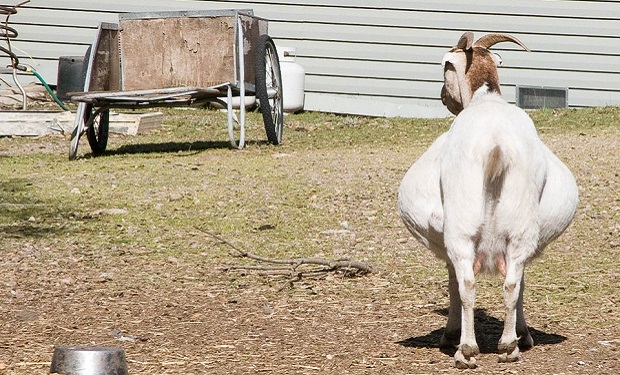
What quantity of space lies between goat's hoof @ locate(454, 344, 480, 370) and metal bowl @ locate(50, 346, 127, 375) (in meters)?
1.25

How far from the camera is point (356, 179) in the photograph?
8750mm

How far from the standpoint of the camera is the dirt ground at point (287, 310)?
4.35 meters

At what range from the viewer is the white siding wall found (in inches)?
573

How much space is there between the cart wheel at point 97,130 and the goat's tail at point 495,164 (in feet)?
22.7

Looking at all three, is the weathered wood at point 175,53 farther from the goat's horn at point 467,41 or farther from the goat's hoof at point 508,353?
the goat's hoof at point 508,353

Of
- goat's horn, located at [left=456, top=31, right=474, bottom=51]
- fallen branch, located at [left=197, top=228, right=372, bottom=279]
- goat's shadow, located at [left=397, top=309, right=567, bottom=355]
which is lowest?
fallen branch, located at [left=197, top=228, right=372, bottom=279]

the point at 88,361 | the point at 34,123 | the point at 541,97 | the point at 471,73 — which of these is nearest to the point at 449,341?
the point at 471,73

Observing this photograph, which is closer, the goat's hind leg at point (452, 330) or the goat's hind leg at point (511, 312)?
the goat's hind leg at point (511, 312)

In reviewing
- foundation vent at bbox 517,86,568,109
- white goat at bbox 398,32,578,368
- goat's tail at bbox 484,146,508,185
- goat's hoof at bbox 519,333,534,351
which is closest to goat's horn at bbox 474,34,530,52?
white goat at bbox 398,32,578,368

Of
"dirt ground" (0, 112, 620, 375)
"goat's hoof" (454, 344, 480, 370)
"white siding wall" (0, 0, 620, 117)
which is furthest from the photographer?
"white siding wall" (0, 0, 620, 117)

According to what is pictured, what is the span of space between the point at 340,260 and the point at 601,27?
9531 millimetres

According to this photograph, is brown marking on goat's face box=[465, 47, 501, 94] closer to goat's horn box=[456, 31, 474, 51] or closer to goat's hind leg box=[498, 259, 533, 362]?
goat's horn box=[456, 31, 474, 51]

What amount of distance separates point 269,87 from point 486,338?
6.91 meters

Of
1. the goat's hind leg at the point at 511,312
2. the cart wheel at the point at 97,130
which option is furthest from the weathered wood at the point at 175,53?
the goat's hind leg at the point at 511,312
